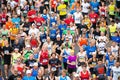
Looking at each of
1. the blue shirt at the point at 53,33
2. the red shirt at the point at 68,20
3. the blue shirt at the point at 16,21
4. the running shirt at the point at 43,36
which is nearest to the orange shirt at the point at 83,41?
the blue shirt at the point at 53,33

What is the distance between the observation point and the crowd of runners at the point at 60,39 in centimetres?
1716

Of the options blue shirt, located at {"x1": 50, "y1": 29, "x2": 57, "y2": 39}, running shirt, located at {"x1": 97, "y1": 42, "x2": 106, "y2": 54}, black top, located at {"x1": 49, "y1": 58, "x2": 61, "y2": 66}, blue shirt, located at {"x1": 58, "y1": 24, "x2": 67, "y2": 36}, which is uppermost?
blue shirt, located at {"x1": 58, "y1": 24, "x2": 67, "y2": 36}

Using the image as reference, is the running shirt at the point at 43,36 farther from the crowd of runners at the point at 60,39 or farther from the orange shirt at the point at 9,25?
the orange shirt at the point at 9,25

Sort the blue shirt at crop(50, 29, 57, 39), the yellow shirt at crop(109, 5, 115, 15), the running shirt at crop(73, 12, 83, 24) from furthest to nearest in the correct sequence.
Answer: the yellow shirt at crop(109, 5, 115, 15)
the running shirt at crop(73, 12, 83, 24)
the blue shirt at crop(50, 29, 57, 39)

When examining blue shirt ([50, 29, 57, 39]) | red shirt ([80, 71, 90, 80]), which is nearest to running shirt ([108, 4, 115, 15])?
blue shirt ([50, 29, 57, 39])

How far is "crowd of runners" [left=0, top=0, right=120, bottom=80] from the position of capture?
56.3ft

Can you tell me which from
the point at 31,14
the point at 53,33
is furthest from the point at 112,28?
the point at 31,14

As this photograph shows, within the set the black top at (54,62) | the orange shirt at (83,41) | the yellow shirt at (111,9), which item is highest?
the yellow shirt at (111,9)

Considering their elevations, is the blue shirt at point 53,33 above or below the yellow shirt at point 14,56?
above

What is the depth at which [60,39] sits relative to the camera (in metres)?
19.0

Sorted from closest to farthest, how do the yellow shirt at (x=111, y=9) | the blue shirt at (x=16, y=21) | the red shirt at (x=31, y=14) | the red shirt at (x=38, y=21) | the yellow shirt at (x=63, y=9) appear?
the red shirt at (x=38, y=21), the blue shirt at (x=16, y=21), the red shirt at (x=31, y=14), the yellow shirt at (x=63, y=9), the yellow shirt at (x=111, y=9)

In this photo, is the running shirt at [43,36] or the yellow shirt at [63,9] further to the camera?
the yellow shirt at [63,9]

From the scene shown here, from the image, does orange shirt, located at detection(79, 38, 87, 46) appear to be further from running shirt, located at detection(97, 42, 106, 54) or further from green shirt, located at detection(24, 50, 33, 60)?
green shirt, located at detection(24, 50, 33, 60)

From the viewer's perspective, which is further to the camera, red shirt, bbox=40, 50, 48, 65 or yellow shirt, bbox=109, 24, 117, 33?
yellow shirt, bbox=109, 24, 117, 33
